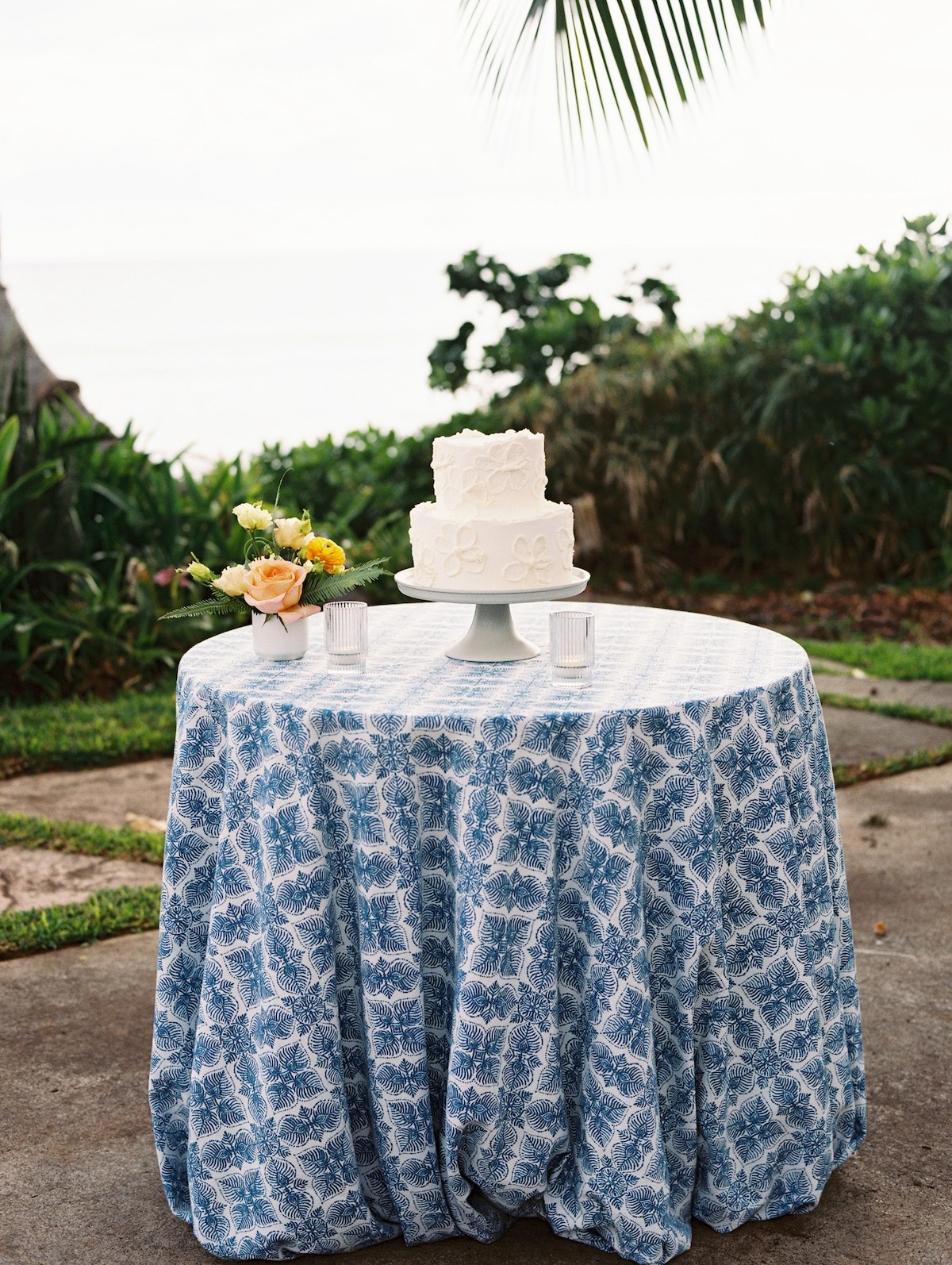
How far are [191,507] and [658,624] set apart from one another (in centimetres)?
499

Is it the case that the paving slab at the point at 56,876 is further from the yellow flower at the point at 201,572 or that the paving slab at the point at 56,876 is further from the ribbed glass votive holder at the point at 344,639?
the ribbed glass votive holder at the point at 344,639

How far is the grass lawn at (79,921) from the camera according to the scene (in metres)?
3.99

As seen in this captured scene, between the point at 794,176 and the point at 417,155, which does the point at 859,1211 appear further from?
the point at 417,155

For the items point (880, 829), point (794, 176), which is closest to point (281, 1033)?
point (880, 829)

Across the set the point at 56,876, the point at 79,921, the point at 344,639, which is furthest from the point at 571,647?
the point at 56,876

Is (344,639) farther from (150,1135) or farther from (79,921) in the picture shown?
(79,921)

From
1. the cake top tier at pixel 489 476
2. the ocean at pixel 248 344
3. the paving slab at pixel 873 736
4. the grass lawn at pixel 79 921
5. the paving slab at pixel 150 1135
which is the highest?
the ocean at pixel 248 344

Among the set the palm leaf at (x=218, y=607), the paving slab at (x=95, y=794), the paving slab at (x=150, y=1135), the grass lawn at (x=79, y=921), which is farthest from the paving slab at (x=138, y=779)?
the palm leaf at (x=218, y=607)

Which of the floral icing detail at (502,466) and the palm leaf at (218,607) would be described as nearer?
the floral icing detail at (502,466)

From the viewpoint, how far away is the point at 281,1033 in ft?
8.18

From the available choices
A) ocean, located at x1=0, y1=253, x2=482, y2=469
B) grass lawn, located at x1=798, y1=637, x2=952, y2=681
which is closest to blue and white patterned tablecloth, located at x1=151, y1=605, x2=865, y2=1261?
grass lawn, located at x1=798, y1=637, x2=952, y2=681

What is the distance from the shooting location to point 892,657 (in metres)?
7.40

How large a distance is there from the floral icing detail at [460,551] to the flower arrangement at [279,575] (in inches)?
7.5

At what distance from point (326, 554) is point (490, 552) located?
1.39 ft
